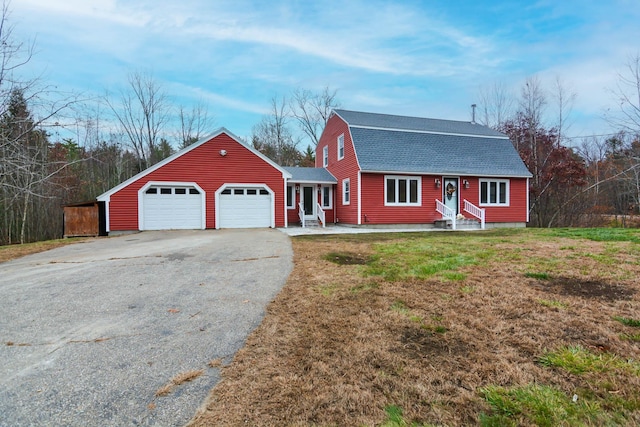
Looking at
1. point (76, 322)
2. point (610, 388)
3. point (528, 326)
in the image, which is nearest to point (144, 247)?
point (76, 322)

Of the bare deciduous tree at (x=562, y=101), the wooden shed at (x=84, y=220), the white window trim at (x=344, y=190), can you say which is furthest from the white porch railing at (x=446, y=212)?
the wooden shed at (x=84, y=220)

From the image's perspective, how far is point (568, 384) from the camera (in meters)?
2.09

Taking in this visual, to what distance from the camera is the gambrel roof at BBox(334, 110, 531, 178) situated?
16609 millimetres

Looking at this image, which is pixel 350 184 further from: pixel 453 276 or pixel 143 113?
pixel 143 113

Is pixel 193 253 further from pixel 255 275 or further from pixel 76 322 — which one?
pixel 76 322

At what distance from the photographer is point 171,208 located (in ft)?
48.8

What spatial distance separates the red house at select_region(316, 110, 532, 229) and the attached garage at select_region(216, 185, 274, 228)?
4429mm

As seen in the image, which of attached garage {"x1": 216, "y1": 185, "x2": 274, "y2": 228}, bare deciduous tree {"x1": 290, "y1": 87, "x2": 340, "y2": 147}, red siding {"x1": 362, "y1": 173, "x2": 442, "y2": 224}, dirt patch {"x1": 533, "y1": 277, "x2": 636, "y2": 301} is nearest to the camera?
dirt patch {"x1": 533, "y1": 277, "x2": 636, "y2": 301}

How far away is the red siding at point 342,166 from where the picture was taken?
1659cm

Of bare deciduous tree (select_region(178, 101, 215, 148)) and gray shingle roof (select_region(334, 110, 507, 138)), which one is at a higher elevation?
bare deciduous tree (select_region(178, 101, 215, 148))

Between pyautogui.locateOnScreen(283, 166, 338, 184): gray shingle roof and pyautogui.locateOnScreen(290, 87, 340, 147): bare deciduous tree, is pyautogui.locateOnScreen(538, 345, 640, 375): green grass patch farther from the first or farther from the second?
pyautogui.locateOnScreen(290, 87, 340, 147): bare deciduous tree

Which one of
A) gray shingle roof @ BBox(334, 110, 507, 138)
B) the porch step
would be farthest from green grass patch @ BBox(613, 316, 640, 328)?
gray shingle roof @ BBox(334, 110, 507, 138)

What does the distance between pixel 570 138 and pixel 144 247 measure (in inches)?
1141

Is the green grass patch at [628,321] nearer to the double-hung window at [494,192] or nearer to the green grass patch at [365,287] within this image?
the green grass patch at [365,287]
